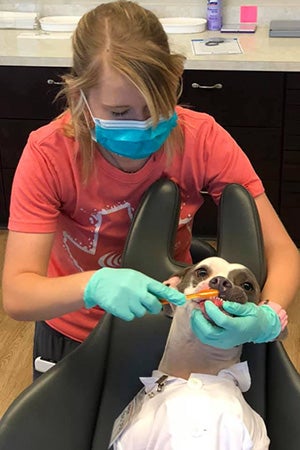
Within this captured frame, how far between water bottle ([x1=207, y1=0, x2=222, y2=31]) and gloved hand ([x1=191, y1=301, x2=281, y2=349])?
195cm

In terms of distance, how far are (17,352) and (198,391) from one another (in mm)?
1254

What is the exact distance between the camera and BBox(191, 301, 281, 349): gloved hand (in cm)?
100

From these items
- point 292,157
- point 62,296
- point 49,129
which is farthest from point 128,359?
point 292,157

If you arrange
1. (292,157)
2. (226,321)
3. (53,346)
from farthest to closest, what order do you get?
(292,157)
(53,346)
(226,321)

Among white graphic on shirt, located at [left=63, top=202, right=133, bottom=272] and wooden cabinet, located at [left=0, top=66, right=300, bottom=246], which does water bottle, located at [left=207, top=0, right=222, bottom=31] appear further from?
white graphic on shirt, located at [left=63, top=202, right=133, bottom=272]

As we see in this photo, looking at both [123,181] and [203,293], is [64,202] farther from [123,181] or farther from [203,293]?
[203,293]

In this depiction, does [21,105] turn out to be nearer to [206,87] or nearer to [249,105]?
[206,87]

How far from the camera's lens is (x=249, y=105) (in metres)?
2.45

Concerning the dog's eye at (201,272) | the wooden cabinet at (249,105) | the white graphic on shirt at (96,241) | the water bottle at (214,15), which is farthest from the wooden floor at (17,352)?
the water bottle at (214,15)

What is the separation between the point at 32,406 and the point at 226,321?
36cm

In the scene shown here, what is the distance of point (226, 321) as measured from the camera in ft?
3.25

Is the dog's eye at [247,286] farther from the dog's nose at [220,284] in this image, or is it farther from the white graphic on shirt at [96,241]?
the white graphic on shirt at [96,241]

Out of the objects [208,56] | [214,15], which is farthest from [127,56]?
[214,15]

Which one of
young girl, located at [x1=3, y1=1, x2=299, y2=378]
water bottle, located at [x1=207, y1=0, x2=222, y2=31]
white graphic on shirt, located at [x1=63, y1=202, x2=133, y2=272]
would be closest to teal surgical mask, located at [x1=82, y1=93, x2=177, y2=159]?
young girl, located at [x1=3, y1=1, x2=299, y2=378]
